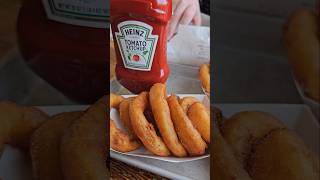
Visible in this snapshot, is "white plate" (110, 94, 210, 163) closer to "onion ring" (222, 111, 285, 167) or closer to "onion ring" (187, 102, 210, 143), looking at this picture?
"onion ring" (187, 102, 210, 143)

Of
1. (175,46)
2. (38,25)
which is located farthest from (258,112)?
(38,25)

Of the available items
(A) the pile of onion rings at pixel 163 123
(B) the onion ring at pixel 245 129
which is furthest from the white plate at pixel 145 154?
(B) the onion ring at pixel 245 129

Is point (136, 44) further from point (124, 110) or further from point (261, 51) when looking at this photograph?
point (261, 51)

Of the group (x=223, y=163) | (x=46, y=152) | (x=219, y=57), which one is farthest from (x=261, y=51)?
(x=46, y=152)

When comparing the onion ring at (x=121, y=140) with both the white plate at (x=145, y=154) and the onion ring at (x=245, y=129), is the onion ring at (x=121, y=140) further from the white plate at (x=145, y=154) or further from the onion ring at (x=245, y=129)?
the onion ring at (x=245, y=129)

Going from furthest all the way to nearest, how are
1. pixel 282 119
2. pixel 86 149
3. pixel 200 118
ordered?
1. pixel 282 119
2. pixel 86 149
3. pixel 200 118

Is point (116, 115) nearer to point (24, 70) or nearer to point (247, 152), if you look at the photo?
point (247, 152)
